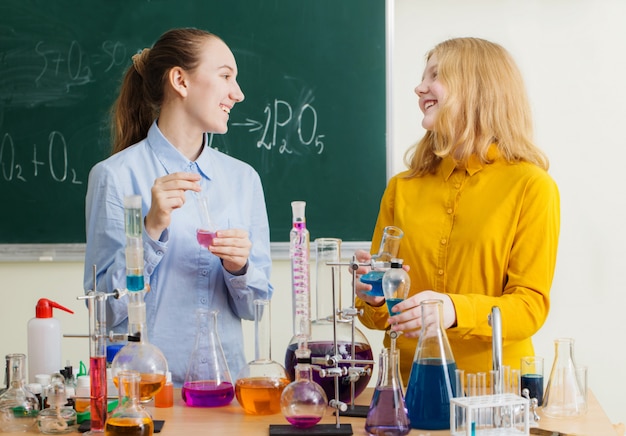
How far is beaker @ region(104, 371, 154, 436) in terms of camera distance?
5.00 ft

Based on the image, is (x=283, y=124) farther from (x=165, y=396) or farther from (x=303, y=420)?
(x=303, y=420)

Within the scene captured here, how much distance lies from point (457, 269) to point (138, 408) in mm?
920

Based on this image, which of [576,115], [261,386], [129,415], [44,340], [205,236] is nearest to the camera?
[129,415]

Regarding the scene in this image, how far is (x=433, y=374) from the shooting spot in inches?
63.4

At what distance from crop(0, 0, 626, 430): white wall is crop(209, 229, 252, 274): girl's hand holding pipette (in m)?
1.42

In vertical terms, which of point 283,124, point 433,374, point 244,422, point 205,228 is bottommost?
point 244,422

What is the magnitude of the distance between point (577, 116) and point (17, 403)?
98.7 inches

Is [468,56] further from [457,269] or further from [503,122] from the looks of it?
[457,269]

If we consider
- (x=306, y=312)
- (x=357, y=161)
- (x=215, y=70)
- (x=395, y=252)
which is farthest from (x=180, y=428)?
(x=357, y=161)

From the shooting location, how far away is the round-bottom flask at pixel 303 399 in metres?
1.63

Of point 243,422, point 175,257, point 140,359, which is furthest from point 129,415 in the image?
point 175,257

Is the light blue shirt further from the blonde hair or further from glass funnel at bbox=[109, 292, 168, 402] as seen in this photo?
the blonde hair

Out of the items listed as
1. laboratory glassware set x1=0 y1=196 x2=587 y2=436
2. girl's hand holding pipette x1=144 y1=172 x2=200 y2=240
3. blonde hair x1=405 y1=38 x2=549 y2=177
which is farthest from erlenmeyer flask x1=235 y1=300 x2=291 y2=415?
blonde hair x1=405 y1=38 x2=549 y2=177

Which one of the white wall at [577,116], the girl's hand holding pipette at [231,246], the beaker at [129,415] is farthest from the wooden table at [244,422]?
→ the white wall at [577,116]
